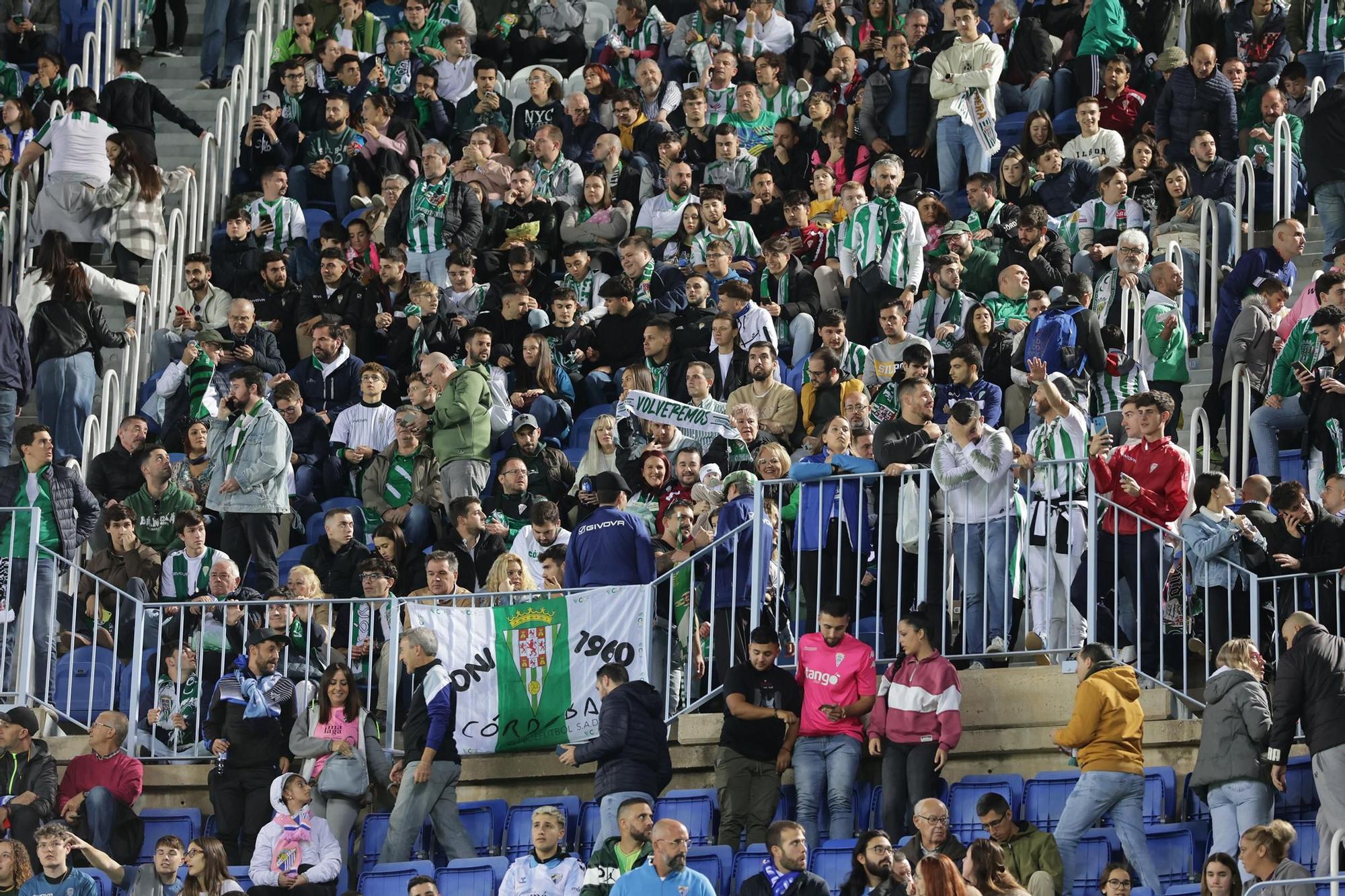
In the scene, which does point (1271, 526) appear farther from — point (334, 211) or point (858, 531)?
point (334, 211)

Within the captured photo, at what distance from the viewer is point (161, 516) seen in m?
17.3

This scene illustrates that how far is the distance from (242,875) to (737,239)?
7.41 meters

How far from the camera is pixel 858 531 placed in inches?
576

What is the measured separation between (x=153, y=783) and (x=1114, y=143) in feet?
30.6

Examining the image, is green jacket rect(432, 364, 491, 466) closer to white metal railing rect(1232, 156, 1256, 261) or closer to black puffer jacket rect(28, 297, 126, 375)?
black puffer jacket rect(28, 297, 126, 375)

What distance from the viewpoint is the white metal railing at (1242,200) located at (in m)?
18.7

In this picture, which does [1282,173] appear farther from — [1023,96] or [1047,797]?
[1047,797]

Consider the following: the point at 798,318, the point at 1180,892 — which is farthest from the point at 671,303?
the point at 1180,892

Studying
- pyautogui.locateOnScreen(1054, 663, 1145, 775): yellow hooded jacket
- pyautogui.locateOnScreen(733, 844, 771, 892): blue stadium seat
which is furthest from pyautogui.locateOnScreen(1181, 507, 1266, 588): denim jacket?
pyautogui.locateOnScreen(733, 844, 771, 892): blue stadium seat

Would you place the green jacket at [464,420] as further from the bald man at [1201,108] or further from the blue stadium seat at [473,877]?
the bald man at [1201,108]

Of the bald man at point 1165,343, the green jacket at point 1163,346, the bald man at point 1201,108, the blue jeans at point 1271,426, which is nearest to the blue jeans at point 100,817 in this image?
the blue jeans at point 1271,426

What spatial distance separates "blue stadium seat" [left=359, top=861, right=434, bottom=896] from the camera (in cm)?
1393

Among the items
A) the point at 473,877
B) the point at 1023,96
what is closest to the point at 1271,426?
the point at 473,877

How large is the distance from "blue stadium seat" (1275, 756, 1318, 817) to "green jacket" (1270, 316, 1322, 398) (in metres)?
3.67
